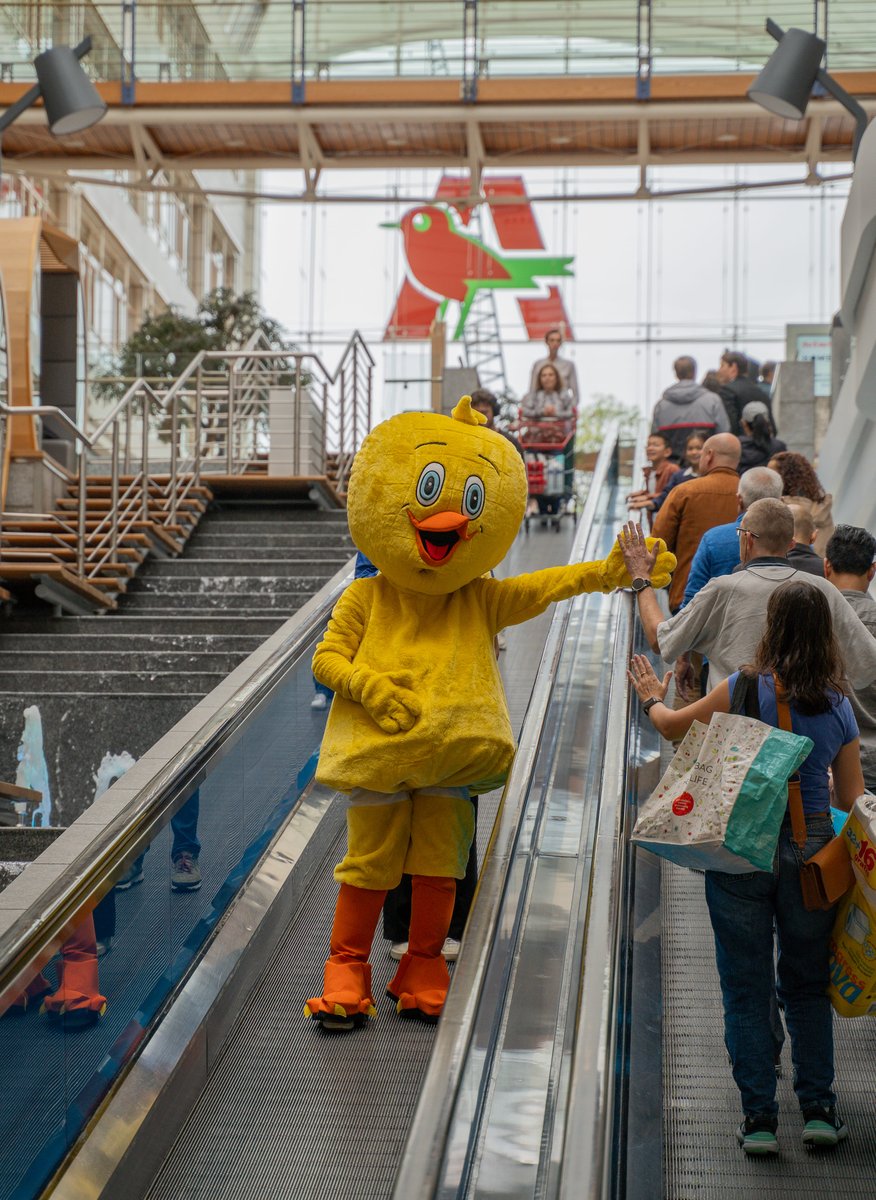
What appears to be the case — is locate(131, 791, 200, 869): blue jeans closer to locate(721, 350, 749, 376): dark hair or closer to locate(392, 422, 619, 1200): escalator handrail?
locate(392, 422, 619, 1200): escalator handrail

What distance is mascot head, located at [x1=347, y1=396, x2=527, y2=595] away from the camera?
4.64 m

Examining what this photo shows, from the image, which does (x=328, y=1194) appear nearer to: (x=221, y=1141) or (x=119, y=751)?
(x=221, y=1141)

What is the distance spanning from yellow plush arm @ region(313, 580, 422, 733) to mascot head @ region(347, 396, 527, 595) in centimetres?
22

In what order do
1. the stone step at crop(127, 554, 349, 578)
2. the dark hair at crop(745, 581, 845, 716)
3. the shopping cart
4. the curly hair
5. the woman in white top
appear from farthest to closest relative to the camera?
the shopping cart
the woman in white top
the stone step at crop(127, 554, 349, 578)
the curly hair
the dark hair at crop(745, 581, 845, 716)

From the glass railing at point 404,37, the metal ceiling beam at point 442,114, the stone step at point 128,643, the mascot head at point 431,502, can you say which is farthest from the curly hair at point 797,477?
the glass railing at point 404,37

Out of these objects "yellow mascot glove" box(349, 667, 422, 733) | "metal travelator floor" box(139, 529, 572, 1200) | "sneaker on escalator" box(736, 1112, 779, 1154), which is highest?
"yellow mascot glove" box(349, 667, 422, 733)

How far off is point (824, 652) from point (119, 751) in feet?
18.9

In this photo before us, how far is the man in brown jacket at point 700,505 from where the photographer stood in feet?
24.1

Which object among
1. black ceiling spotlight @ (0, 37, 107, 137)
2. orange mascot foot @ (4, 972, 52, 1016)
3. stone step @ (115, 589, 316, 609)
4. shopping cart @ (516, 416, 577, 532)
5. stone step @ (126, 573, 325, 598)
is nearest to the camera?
orange mascot foot @ (4, 972, 52, 1016)

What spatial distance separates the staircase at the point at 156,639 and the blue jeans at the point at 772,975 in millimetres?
5397

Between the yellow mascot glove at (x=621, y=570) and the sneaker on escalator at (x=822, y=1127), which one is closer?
the sneaker on escalator at (x=822, y=1127)

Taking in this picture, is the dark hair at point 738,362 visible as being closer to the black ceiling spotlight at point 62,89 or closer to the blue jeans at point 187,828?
the black ceiling spotlight at point 62,89

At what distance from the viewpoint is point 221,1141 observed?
4125mm

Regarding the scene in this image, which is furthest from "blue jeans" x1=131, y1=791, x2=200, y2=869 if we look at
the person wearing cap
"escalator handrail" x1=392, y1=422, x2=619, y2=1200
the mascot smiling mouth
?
the person wearing cap
